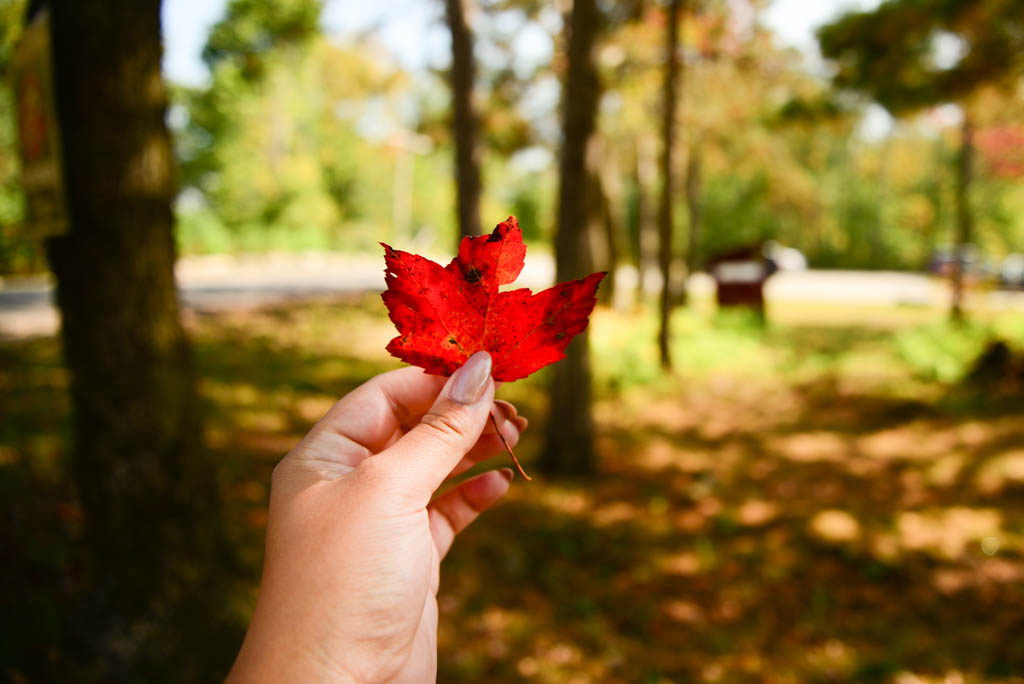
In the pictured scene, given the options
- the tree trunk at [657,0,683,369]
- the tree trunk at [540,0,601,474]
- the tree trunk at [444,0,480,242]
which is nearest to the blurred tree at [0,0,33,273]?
the tree trunk at [540,0,601,474]

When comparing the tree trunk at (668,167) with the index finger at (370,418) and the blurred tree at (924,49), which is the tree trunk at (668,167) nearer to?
the blurred tree at (924,49)

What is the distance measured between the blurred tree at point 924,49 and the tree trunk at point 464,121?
5.51 meters

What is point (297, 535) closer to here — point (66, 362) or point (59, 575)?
point (66, 362)

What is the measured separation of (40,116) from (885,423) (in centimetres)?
835

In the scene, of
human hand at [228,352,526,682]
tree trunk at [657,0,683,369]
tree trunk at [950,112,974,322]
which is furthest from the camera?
tree trunk at [950,112,974,322]

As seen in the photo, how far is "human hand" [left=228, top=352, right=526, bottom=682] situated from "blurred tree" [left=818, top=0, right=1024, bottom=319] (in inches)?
363

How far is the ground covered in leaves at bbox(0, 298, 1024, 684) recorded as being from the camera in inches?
147

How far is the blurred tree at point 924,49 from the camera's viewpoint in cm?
771

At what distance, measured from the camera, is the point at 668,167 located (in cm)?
1051

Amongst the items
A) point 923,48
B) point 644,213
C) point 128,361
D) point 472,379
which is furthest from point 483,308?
point 644,213

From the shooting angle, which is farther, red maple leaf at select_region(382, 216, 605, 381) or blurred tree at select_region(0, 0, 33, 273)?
blurred tree at select_region(0, 0, 33, 273)

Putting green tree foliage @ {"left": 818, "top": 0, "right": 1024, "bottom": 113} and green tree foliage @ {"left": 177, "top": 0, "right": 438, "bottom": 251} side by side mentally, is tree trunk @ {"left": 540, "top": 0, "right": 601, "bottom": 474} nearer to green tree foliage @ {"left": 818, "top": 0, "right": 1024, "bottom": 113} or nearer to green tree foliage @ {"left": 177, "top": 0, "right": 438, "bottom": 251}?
green tree foliage @ {"left": 818, "top": 0, "right": 1024, "bottom": 113}

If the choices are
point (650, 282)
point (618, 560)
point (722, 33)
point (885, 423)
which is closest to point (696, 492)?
point (618, 560)

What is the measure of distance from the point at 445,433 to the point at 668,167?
33.6 feet
